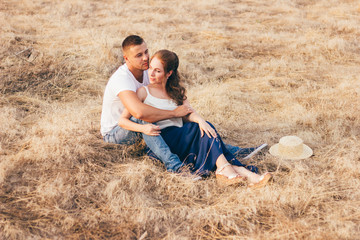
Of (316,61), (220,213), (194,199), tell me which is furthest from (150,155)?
(316,61)

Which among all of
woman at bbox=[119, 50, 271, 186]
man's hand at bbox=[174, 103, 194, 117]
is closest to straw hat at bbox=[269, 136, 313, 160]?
woman at bbox=[119, 50, 271, 186]

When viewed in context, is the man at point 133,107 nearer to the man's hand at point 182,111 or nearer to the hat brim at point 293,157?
the man's hand at point 182,111

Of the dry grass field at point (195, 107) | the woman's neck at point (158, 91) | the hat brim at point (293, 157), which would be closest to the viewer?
the dry grass field at point (195, 107)

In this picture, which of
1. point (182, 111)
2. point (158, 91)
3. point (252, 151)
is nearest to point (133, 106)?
point (158, 91)

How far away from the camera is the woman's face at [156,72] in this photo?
11.7 feet

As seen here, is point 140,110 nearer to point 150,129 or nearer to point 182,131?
point 150,129

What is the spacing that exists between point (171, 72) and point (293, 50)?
172 inches

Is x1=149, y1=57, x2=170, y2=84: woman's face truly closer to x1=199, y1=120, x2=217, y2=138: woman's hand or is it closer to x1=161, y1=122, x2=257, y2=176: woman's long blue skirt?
x1=161, y1=122, x2=257, y2=176: woman's long blue skirt

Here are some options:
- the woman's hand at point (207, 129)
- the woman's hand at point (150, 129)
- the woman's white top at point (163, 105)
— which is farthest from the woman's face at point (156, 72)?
the woman's hand at point (207, 129)

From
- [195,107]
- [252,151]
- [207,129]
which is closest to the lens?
[207,129]

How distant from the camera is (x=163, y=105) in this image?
3.69 meters

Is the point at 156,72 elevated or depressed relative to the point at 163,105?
elevated

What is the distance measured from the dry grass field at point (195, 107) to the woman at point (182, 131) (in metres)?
0.16

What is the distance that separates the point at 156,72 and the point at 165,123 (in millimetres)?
518
